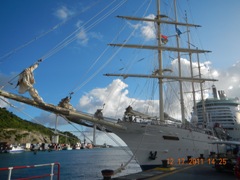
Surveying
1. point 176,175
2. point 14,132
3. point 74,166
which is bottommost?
point 74,166

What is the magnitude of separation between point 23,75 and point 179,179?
879cm

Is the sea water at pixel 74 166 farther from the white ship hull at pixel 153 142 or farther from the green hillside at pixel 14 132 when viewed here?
the green hillside at pixel 14 132

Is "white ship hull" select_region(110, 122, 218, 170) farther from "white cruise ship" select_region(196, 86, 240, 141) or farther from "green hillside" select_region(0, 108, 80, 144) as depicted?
"green hillside" select_region(0, 108, 80, 144)

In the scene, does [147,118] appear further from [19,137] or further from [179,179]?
[19,137]

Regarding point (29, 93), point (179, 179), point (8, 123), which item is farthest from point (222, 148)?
point (8, 123)

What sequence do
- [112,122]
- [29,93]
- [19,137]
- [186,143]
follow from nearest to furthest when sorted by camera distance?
[29,93] < [112,122] < [186,143] < [19,137]

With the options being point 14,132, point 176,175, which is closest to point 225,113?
point 176,175

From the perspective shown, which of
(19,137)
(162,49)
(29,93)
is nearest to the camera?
(29,93)

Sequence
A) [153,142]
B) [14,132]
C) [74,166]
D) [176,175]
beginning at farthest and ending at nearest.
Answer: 1. [14,132]
2. [74,166]
3. [153,142]
4. [176,175]

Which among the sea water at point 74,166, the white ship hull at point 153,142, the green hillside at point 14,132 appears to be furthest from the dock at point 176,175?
the green hillside at point 14,132

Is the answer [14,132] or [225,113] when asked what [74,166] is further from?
[14,132]

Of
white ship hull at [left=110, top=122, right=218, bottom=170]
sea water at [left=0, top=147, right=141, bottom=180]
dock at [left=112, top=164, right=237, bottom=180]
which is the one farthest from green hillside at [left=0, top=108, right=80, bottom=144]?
dock at [left=112, top=164, right=237, bottom=180]

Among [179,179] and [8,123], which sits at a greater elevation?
[8,123]

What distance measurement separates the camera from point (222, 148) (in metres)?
34.1
